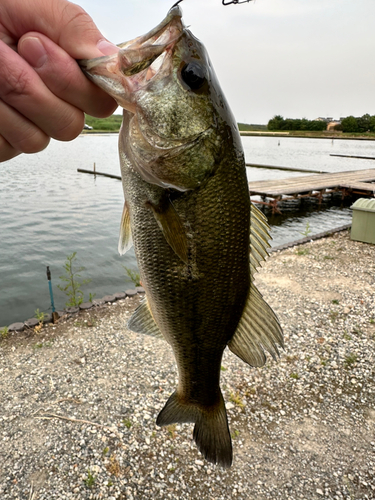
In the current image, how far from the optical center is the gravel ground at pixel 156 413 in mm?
3471

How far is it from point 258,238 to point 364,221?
33.4ft

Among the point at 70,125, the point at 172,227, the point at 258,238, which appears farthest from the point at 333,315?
the point at 70,125

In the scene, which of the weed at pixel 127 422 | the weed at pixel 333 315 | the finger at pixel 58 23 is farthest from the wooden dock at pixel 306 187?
the finger at pixel 58 23

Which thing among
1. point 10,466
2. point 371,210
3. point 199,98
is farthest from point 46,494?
point 371,210

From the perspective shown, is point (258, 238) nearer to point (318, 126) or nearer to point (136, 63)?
point (136, 63)

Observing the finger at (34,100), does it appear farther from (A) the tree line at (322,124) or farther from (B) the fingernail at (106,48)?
(A) the tree line at (322,124)

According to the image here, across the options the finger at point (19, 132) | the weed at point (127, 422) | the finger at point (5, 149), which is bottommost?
the weed at point (127, 422)

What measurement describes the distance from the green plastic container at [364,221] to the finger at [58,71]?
10.3 metres

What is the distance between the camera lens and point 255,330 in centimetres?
184

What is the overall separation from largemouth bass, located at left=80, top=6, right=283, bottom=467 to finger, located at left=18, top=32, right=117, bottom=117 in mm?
54

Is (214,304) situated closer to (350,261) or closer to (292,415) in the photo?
(292,415)

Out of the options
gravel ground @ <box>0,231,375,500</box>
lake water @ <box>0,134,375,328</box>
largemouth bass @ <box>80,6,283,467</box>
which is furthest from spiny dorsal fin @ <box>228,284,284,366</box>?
lake water @ <box>0,134,375,328</box>

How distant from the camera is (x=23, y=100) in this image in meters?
1.32

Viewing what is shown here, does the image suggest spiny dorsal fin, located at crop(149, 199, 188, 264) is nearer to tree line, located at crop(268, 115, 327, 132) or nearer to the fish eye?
the fish eye
